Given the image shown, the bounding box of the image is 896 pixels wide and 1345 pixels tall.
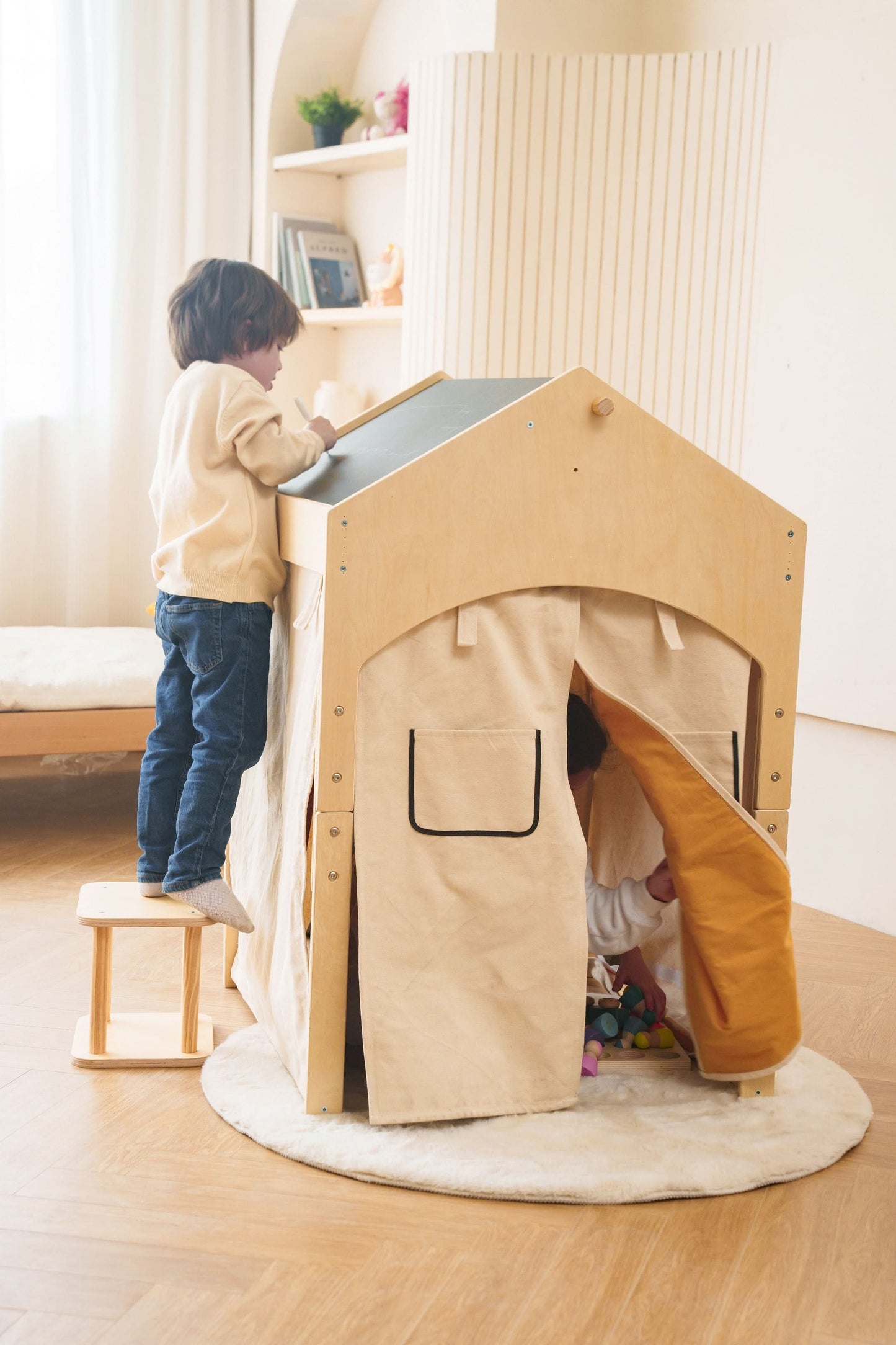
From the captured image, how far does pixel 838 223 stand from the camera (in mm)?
3154

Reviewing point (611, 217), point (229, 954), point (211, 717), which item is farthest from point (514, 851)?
point (611, 217)

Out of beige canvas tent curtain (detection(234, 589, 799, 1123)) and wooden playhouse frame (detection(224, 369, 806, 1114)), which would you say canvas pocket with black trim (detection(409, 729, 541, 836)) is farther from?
wooden playhouse frame (detection(224, 369, 806, 1114))

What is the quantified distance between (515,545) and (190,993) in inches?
36.6

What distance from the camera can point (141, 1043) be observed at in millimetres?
2207

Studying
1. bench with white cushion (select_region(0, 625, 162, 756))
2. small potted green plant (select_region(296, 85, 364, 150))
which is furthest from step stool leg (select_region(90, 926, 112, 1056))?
small potted green plant (select_region(296, 85, 364, 150))

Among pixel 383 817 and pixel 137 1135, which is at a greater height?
pixel 383 817

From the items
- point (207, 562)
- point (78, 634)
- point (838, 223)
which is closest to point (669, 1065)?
point (207, 562)

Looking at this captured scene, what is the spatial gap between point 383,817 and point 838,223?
2.09 meters

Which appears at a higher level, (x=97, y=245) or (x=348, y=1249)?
(x=97, y=245)

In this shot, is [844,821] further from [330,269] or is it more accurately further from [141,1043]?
[330,269]

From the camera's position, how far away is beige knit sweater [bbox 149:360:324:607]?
6.97 ft

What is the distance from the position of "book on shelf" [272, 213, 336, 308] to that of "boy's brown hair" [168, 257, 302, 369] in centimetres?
251

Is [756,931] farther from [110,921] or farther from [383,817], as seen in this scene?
[110,921]

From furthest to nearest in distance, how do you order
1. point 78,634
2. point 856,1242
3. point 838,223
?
point 78,634 < point 838,223 < point 856,1242
